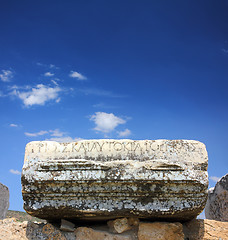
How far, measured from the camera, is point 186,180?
2.63 m

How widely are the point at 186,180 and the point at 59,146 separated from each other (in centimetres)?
124

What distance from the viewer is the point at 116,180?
2607 mm

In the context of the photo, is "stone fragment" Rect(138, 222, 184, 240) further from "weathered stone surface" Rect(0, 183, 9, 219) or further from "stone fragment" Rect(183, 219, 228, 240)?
"weathered stone surface" Rect(0, 183, 9, 219)

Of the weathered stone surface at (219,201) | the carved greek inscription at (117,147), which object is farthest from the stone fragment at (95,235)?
the weathered stone surface at (219,201)

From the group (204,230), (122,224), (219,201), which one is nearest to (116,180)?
(122,224)

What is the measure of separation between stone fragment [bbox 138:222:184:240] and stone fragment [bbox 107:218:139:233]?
8 cm

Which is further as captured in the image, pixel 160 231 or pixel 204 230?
pixel 204 230

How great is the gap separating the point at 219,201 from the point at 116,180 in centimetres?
183

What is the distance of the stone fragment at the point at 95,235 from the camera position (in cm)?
280

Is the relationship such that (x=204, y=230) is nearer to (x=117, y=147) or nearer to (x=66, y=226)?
(x=117, y=147)

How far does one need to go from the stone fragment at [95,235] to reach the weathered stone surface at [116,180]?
17cm

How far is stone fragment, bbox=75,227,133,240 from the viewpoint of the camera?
9.18 feet

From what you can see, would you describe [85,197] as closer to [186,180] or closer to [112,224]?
[112,224]

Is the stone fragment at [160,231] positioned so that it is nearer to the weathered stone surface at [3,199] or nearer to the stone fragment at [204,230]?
the stone fragment at [204,230]
